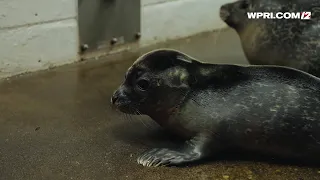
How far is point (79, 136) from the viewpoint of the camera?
212cm

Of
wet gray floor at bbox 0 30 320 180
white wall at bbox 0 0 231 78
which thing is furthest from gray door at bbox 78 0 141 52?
wet gray floor at bbox 0 30 320 180

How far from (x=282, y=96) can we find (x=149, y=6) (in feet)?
5.39

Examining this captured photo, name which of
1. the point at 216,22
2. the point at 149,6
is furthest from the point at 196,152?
A: the point at 216,22

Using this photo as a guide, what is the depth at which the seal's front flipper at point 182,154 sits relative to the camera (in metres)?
1.88

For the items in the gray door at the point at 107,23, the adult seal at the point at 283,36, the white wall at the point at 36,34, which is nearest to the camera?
the adult seal at the point at 283,36

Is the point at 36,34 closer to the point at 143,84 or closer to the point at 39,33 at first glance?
the point at 39,33

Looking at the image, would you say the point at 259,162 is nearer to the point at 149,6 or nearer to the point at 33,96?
the point at 33,96

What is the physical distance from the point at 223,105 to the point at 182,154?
227 millimetres

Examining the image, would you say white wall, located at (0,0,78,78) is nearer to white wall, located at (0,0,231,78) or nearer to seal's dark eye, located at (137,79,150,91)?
white wall, located at (0,0,231,78)

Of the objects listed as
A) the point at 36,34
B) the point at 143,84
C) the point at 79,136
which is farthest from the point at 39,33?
the point at 143,84

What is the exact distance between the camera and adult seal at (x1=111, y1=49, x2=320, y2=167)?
6.13 feet

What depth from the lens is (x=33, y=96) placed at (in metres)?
2.54

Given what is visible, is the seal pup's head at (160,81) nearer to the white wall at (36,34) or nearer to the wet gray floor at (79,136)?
the wet gray floor at (79,136)

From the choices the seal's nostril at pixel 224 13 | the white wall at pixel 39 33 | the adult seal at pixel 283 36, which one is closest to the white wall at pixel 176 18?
the white wall at pixel 39 33
